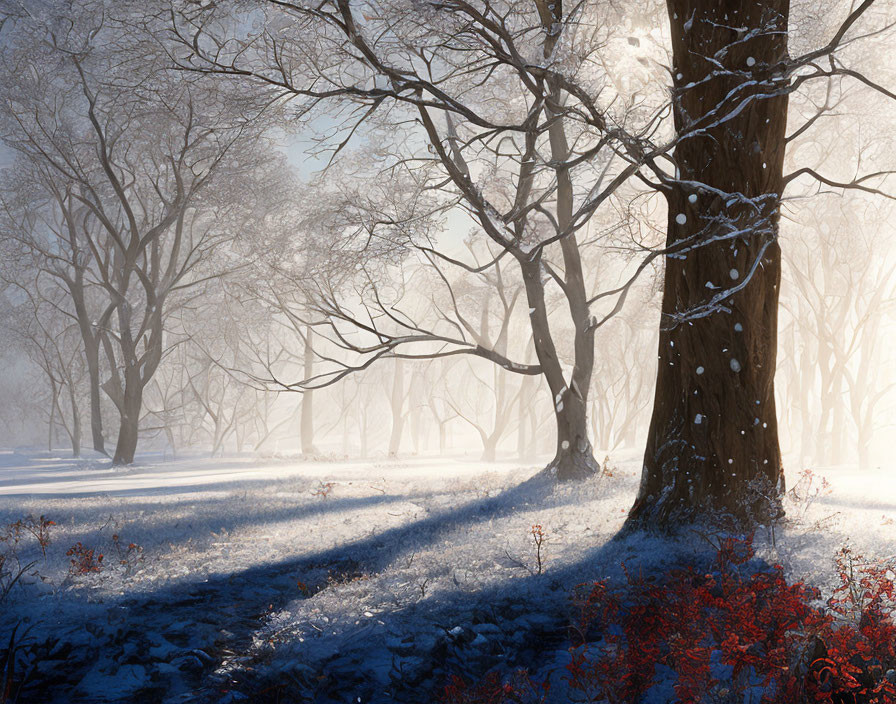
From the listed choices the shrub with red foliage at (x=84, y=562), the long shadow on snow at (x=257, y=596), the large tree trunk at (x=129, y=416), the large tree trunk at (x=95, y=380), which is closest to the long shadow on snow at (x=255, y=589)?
the long shadow on snow at (x=257, y=596)

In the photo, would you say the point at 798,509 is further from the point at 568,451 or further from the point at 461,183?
the point at 461,183

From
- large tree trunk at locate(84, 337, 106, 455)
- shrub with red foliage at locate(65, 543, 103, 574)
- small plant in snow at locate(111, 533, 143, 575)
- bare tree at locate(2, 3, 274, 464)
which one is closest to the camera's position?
shrub with red foliage at locate(65, 543, 103, 574)

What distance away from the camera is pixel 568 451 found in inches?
470

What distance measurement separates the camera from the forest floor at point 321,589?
166 inches

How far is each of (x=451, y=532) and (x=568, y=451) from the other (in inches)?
189

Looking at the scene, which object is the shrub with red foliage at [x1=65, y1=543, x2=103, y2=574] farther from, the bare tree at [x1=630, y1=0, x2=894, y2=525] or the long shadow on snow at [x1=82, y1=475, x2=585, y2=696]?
the bare tree at [x1=630, y1=0, x2=894, y2=525]

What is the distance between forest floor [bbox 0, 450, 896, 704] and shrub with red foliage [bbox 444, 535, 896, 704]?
0.35 meters

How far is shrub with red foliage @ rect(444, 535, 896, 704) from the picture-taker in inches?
138

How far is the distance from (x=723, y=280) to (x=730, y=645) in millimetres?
3797

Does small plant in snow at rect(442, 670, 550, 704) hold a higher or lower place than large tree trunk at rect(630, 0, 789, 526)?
lower

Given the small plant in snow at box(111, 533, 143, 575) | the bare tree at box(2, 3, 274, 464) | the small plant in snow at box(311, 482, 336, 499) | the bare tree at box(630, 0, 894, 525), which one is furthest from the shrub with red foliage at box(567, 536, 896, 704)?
the bare tree at box(2, 3, 274, 464)

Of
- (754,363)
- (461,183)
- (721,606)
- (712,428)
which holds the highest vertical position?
(461,183)

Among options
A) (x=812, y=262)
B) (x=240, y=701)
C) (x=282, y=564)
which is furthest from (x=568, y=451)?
(x=812, y=262)

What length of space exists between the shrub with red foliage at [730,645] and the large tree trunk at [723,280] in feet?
4.70
